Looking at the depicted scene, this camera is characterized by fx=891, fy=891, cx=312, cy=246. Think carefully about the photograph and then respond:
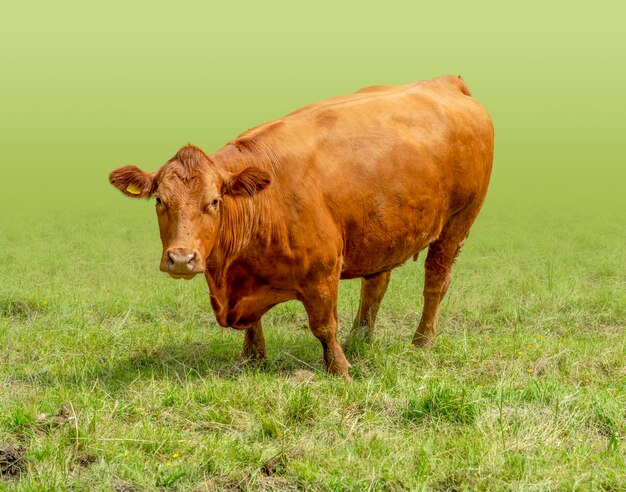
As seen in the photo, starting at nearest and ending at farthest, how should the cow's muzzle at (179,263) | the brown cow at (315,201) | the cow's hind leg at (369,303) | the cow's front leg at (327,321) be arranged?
1. the cow's muzzle at (179,263)
2. the brown cow at (315,201)
3. the cow's front leg at (327,321)
4. the cow's hind leg at (369,303)

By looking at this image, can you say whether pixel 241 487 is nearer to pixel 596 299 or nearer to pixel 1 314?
pixel 1 314

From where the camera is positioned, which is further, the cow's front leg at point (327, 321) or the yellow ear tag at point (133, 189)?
the cow's front leg at point (327, 321)

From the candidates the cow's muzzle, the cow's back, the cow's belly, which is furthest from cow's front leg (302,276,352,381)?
the cow's muzzle

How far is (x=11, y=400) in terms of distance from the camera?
243 inches

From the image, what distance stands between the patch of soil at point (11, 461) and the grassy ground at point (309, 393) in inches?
0.6

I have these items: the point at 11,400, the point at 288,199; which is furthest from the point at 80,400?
the point at 288,199

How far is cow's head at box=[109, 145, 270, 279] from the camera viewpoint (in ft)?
20.5

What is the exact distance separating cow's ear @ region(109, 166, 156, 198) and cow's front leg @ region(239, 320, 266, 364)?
1.58m

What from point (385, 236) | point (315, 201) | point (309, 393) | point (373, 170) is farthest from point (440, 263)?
point (309, 393)

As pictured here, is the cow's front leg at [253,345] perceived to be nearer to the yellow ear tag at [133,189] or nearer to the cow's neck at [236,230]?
the cow's neck at [236,230]

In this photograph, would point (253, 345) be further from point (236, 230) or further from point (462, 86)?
point (462, 86)

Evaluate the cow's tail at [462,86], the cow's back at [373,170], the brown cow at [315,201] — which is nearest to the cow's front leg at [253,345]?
the brown cow at [315,201]

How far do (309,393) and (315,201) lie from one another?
183 centimetres

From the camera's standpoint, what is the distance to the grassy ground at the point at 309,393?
4.93 meters
